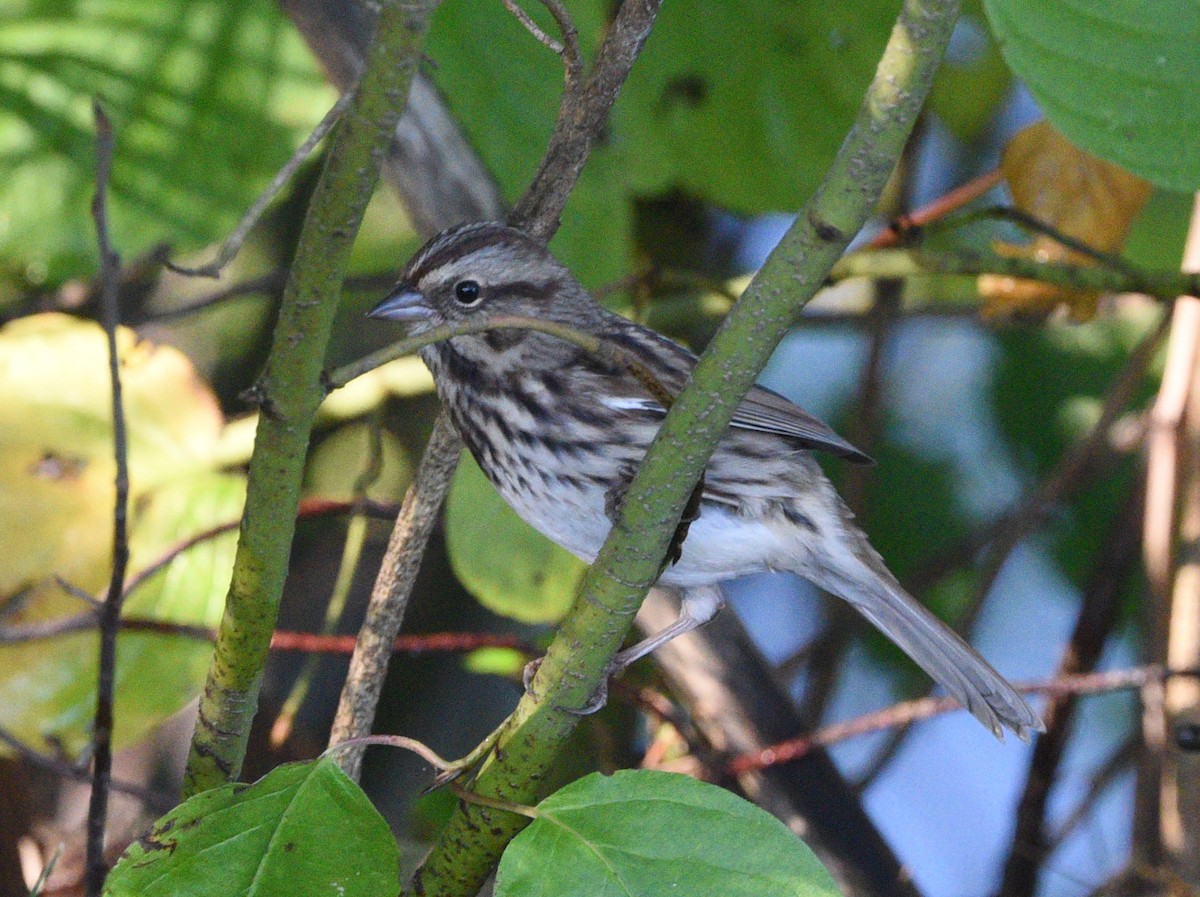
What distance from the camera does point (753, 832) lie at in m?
1.57

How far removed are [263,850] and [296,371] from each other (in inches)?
21.2

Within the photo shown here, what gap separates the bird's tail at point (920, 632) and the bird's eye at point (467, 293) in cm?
80

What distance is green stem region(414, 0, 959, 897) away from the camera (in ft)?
4.60

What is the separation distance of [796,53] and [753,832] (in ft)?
8.41

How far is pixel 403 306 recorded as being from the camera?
255 centimetres

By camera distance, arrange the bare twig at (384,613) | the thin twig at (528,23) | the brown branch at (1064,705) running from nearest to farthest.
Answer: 1. the thin twig at (528,23)
2. the bare twig at (384,613)
3. the brown branch at (1064,705)

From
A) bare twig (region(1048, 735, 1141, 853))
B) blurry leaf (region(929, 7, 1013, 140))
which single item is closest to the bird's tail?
bare twig (region(1048, 735, 1141, 853))

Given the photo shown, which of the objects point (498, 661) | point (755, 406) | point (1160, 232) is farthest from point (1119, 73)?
point (1160, 232)

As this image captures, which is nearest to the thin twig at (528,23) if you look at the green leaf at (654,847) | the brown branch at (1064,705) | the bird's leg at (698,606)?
the green leaf at (654,847)

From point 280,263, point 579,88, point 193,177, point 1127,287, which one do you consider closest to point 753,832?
point 579,88

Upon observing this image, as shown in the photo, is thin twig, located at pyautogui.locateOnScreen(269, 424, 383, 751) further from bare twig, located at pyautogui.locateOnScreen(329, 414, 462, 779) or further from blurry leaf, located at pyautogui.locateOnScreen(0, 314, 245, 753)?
bare twig, located at pyautogui.locateOnScreen(329, 414, 462, 779)

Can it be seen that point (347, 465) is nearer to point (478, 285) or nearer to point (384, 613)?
point (478, 285)

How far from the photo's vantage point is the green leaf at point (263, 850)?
1547 millimetres

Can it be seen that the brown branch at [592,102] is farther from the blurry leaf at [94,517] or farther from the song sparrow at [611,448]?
the blurry leaf at [94,517]
